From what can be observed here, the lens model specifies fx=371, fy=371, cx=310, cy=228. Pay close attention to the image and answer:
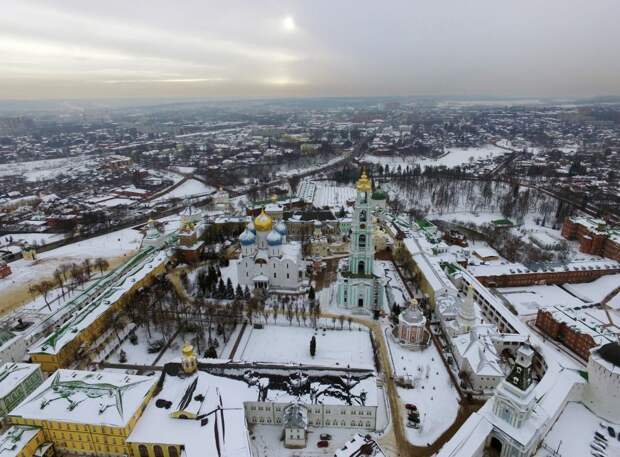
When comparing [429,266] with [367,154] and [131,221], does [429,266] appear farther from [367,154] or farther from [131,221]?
[367,154]

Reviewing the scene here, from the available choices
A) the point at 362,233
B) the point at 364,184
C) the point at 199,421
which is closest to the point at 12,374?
the point at 199,421

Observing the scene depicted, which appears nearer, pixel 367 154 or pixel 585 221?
pixel 585 221

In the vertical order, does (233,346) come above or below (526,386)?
below

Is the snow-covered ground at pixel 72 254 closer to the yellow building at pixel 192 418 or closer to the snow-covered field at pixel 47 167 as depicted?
the yellow building at pixel 192 418

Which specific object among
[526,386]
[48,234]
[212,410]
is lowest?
[48,234]

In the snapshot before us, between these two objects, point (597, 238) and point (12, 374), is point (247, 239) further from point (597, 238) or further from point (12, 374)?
point (597, 238)

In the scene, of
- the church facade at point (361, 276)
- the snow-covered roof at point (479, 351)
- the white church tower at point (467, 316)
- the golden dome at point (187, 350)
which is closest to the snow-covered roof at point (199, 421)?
the golden dome at point (187, 350)

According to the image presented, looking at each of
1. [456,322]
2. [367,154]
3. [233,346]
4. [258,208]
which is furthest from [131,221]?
[367,154]
